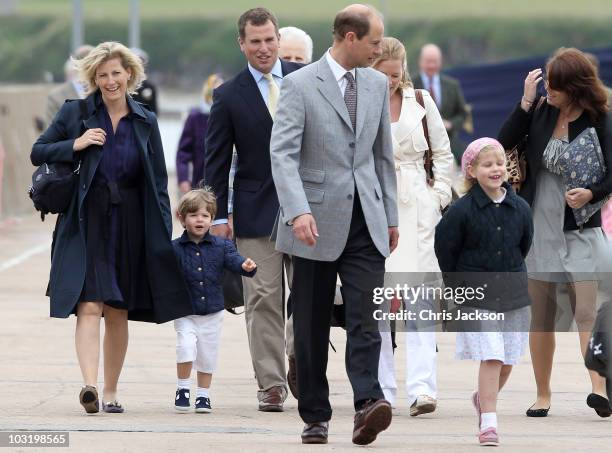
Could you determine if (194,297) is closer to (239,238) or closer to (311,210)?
(239,238)

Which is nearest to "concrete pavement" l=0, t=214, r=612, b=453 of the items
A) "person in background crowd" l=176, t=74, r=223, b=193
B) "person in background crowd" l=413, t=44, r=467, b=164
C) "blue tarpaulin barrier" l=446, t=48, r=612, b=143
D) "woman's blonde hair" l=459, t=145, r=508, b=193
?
"woman's blonde hair" l=459, t=145, r=508, b=193

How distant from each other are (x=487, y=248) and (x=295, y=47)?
2612mm

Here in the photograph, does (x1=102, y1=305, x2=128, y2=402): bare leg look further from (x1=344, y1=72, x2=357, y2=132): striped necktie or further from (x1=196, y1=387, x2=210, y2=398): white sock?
(x1=344, y1=72, x2=357, y2=132): striped necktie

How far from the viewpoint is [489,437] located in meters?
8.02

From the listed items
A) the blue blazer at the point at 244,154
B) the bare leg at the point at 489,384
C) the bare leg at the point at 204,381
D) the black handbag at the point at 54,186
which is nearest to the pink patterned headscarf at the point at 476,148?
the bare leg at the point at 489,384

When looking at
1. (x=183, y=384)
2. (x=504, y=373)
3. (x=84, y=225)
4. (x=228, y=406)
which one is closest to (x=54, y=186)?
(x=84, y=225)

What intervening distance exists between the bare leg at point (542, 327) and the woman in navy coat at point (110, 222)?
1.83m

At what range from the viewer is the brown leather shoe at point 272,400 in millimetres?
9336

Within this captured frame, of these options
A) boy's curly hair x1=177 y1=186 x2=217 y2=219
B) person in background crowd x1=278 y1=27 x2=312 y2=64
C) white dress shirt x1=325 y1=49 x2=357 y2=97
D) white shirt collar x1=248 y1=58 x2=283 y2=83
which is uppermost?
person in background crowd x1=278 y1=27 x2=312 y2=64

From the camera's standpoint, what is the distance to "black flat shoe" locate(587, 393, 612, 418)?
9.13 m

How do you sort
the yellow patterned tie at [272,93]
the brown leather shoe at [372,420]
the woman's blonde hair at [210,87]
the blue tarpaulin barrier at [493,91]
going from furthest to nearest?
1. the blue tarpaulin barrier at [493,91]
2. the woman's blonde hair at [210,87]
3. the yellow patterned tie at [272,93]
4. the brown leather shoe at [372,420]

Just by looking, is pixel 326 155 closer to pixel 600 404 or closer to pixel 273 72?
pixel 273 72

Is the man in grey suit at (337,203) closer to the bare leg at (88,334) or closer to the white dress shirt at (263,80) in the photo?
the bare leg at (88,334)

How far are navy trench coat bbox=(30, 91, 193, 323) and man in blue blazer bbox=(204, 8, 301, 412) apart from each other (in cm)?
38
